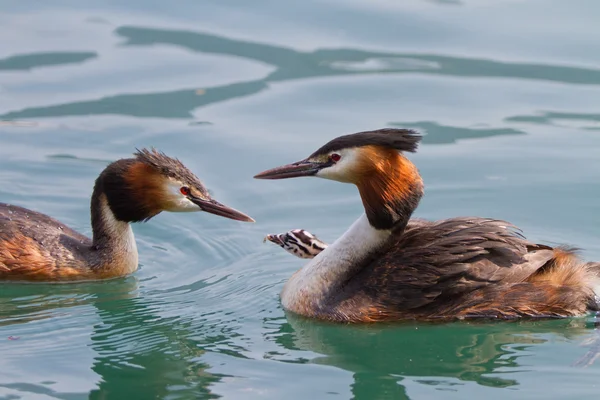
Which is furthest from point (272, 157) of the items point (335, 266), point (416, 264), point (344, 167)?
point (416, 264)

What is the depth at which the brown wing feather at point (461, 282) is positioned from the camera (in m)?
8.31

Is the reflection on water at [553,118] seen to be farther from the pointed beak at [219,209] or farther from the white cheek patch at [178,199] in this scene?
the white cheek patch at [178,199]

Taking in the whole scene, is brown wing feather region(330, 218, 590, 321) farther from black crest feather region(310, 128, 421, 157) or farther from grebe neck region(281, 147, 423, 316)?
black crest feather region(310, 128, 421, 157)

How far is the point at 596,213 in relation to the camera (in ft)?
34.0

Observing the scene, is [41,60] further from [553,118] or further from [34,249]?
[553,118]

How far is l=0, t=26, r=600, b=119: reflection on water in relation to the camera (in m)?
12.8

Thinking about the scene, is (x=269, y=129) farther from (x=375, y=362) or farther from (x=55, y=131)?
(x=375, y=362)

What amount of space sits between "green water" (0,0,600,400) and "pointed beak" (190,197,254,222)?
44 centimetres

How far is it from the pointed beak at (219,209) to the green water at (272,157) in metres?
0.44

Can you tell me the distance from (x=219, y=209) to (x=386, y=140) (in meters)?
1.74

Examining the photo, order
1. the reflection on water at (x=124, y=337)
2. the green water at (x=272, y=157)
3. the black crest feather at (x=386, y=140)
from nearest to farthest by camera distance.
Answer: the reflection on water at (x=124, y=337) → the green water at (x=272, y=157) → the black crest feather at (x=386, y=140)

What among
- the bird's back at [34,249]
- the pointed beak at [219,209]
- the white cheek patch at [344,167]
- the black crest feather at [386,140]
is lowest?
the bird's back at [34,249]

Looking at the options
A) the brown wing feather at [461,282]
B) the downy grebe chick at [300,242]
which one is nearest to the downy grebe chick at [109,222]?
the downy grebe chick at [300,242]

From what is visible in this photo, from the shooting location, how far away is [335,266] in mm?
8711
